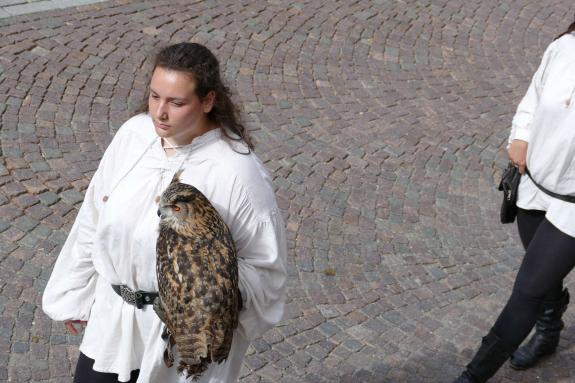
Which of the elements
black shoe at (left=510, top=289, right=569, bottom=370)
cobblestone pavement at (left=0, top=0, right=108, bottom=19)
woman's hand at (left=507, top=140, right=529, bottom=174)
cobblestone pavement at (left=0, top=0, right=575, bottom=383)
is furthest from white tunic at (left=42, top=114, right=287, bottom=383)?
cobblestone pavement at (left=0, top=0, right=108, bottom=19)

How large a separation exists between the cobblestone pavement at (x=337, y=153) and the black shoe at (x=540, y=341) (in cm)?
10

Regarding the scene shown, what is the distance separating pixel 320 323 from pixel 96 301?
2306mm

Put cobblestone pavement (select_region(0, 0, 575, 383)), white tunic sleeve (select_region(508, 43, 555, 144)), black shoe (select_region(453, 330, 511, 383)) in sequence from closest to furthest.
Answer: white tunic sleeve (select_region(508, 43, 555, 144)) < black shoe (select_region(453, 330, 511, 383)) < cobblestone pavement (select_region(0, 0, 575, 383))

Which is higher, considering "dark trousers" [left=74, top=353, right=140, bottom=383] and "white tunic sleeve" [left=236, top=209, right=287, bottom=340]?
"white tunic sleeve" [left=236, top=209, right=287, bottom=340]

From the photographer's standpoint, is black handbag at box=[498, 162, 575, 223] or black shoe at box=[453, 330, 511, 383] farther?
black shoe at box=[453, 330, 511, 383]

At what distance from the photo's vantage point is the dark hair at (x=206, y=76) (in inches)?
134

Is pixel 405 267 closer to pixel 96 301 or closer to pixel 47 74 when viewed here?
pixel 96 301

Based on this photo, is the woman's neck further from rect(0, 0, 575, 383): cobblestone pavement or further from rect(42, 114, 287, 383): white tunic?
rect(0, 0, 575, 383): cobblestone pavement

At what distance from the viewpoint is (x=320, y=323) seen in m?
5.77

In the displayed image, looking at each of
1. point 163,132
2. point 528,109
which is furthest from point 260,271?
point 528,109

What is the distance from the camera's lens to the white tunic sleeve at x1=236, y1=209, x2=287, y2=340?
11.1 ft

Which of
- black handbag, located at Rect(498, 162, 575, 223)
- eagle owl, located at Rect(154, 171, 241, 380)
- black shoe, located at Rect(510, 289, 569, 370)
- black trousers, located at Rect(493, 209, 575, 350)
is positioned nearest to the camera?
eagle owl, located at Rect(154, 171, 241, 380)

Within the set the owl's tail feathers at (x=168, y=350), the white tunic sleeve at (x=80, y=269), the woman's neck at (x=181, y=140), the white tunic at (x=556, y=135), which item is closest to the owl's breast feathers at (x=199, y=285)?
the owl's tail feathers at (x=168, y=350)

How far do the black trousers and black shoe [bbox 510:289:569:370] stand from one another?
456mm
